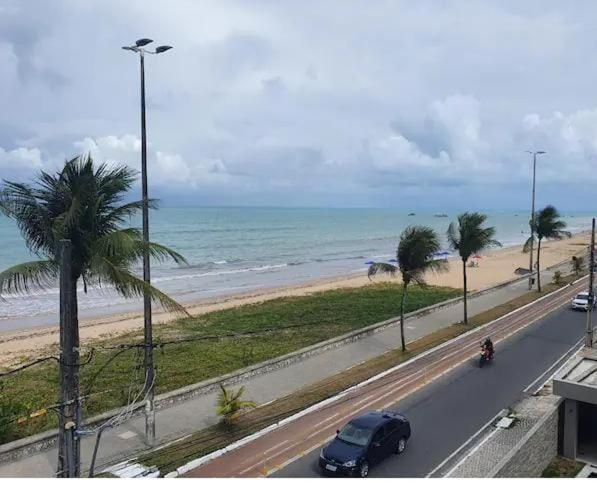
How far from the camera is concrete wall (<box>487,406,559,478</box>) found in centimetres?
1070

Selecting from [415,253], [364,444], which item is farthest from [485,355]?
[364,444]

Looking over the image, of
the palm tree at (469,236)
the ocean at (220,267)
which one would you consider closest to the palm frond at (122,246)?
the ocean at (220,267)

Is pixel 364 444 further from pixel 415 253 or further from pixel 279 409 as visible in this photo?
pixel 415 253

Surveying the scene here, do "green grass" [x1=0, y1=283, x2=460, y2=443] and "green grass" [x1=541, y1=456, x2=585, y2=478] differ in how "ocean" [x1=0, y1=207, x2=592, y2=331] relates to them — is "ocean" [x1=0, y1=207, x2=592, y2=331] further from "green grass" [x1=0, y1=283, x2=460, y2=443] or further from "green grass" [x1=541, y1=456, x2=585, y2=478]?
"green grass" [x1=541, y1=456, x2=585, y2=478]

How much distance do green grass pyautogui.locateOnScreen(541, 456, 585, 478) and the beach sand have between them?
23059 millimetres

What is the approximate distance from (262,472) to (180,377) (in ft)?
26.9

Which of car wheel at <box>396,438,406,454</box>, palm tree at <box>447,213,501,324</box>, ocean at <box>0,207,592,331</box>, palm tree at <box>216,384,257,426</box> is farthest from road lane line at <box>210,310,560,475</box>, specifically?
ocean at <box>0,207,592,331</box>

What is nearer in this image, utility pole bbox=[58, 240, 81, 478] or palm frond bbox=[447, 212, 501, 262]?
utility pole bbox=[58, 240, 81, 478]

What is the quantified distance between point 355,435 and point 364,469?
32.6 inches

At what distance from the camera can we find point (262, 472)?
41.8 feet

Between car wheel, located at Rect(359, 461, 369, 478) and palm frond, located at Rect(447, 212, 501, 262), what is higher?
palm frond, located at Rect(447, 212, 501, 262)

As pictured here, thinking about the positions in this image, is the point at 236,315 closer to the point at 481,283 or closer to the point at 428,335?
the point at 428,335

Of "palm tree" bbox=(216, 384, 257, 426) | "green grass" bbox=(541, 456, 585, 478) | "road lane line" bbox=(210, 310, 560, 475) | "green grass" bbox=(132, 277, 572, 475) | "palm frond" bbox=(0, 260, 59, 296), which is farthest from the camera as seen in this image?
"road lane line" bbox=(210, 310, 560, 475)

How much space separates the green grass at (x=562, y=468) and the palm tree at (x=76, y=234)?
1001 centimetres
